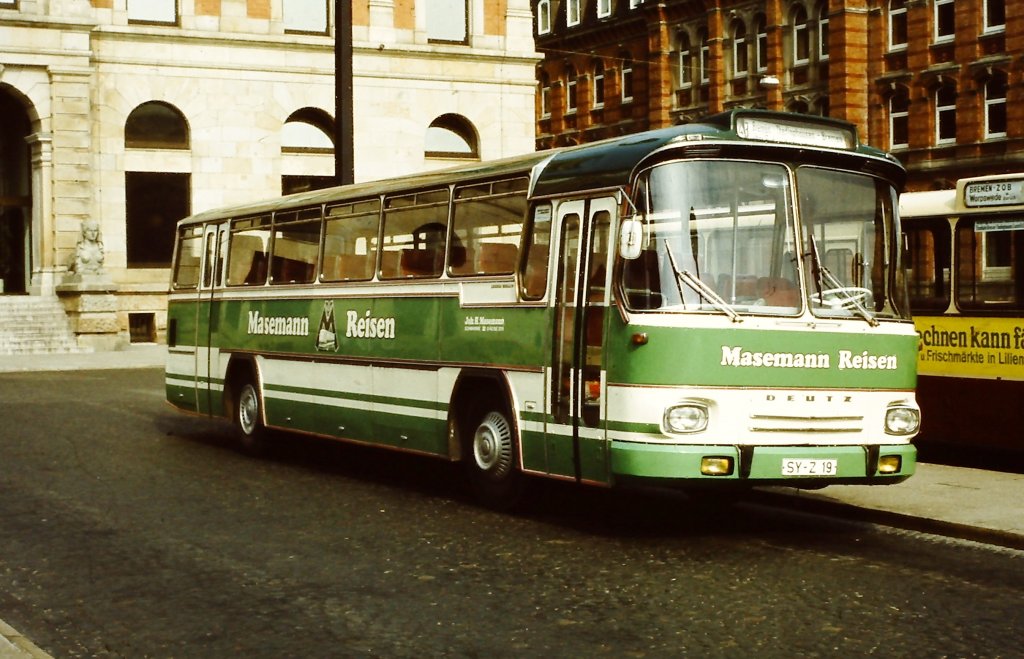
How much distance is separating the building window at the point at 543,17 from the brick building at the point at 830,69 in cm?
296

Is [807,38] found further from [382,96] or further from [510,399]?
[510,399]

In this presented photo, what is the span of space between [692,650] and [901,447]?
159 inches

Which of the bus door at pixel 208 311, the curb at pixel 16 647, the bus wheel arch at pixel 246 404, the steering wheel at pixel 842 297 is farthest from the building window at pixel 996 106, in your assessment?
the curb at pixel 16 647

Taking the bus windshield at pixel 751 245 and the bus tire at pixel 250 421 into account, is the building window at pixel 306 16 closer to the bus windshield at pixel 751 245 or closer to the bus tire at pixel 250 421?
the bus tire at pixel 250 421

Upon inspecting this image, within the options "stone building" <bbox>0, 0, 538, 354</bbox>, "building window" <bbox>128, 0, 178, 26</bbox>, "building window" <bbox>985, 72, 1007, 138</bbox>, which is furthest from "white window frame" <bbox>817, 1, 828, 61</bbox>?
"building window" <bbox>128, 0, 178, 26</bbox>

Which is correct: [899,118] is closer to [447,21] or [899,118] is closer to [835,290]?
[447,21]

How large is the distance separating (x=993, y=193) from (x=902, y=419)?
474 cm

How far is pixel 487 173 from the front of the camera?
478 inches

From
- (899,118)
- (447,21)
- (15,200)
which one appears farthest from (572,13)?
(15,200)

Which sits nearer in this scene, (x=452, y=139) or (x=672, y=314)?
(x=672, y=314)

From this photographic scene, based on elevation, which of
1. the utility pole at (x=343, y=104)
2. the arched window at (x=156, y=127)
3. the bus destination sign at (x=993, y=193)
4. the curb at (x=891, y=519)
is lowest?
the curb at (x=891, y=519)

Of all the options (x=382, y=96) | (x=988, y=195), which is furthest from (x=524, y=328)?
(x=382, y=96)

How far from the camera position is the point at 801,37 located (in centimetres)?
5431

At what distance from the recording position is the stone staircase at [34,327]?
3606cm
